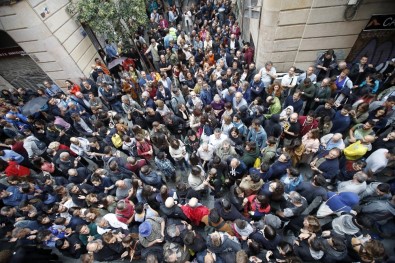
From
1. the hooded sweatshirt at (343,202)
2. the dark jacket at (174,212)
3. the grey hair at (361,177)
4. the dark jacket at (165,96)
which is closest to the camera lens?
the hooded sweatshirt at (343,202)

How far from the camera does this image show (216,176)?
198 inches

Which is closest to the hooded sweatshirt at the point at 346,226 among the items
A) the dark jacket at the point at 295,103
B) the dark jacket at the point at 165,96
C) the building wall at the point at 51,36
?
the dark jacket at the point at 295,103

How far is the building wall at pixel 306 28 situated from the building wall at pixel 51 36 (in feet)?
27.5

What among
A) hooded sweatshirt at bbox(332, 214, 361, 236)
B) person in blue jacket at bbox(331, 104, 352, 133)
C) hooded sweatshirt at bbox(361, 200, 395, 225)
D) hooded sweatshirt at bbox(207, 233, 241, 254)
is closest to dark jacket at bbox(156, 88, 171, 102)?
hooded sweatshirt at bbox(207, 233, 241, 254)

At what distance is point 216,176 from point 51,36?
9.22 m

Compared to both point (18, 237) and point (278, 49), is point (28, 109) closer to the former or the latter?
point (18, 237)

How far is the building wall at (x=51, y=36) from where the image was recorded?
8.30 m

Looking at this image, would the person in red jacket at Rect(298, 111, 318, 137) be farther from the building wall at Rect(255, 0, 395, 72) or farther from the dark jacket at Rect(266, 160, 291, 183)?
the building wall at Rect(255, 0, 395, 72)

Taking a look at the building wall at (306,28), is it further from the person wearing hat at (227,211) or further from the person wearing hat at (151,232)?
the person wearing hat at (151,232)

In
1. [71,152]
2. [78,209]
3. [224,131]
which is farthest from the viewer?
[71,152]

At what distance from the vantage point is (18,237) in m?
4.59

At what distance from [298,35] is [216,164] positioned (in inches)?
230

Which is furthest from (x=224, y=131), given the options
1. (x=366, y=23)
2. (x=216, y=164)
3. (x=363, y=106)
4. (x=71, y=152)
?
(x=366, y=23)

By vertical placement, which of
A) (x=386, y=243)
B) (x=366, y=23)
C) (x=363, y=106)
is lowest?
(x=386, y=243)
